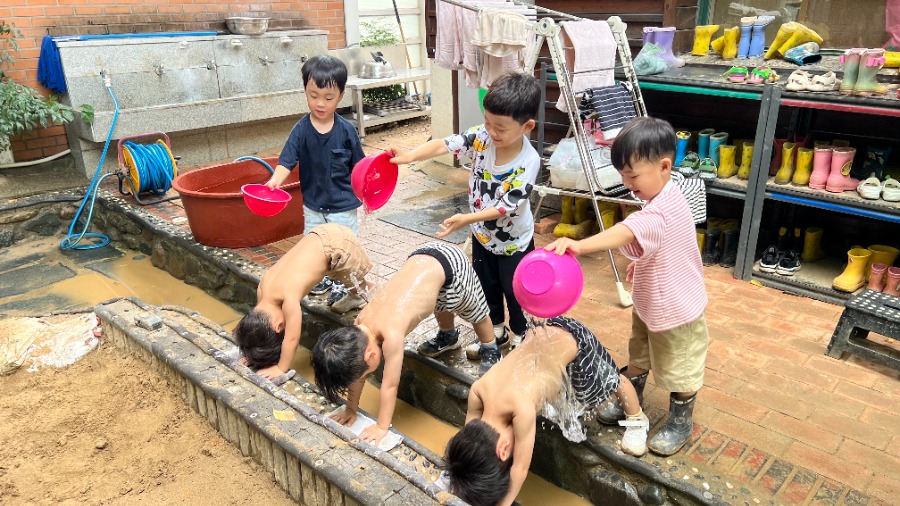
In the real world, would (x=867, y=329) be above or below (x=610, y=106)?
below

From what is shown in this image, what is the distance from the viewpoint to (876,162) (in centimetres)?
465

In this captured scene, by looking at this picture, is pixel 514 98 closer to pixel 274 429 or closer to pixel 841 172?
pixel 274 429

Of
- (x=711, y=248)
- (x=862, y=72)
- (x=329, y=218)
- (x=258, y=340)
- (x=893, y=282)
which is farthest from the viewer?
(x=711, y=248)

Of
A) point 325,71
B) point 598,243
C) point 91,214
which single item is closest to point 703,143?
point 325,71

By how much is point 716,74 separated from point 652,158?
300 centimetres

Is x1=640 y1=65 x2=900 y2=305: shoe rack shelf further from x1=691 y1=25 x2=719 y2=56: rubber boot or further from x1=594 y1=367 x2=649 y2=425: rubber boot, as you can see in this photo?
x1=594 y1=367 x2=649 y2=425: rubber boot

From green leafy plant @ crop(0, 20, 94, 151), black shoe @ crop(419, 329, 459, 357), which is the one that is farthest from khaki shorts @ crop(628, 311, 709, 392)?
green leafy plant @ crop(0, 20, 94, 151)

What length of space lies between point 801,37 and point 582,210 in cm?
220

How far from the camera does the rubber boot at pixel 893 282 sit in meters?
4.34

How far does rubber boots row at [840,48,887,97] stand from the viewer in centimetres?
412

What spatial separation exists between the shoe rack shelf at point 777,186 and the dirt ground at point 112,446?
12.3 ft

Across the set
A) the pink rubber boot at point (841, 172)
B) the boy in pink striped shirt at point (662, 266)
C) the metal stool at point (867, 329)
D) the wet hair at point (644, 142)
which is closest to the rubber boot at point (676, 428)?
the boy in pink striped shirt at point (662, 266)

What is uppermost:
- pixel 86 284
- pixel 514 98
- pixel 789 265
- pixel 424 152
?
pixel 514 98

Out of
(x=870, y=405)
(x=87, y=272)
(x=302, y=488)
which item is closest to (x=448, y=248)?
(x=302, y=488)
